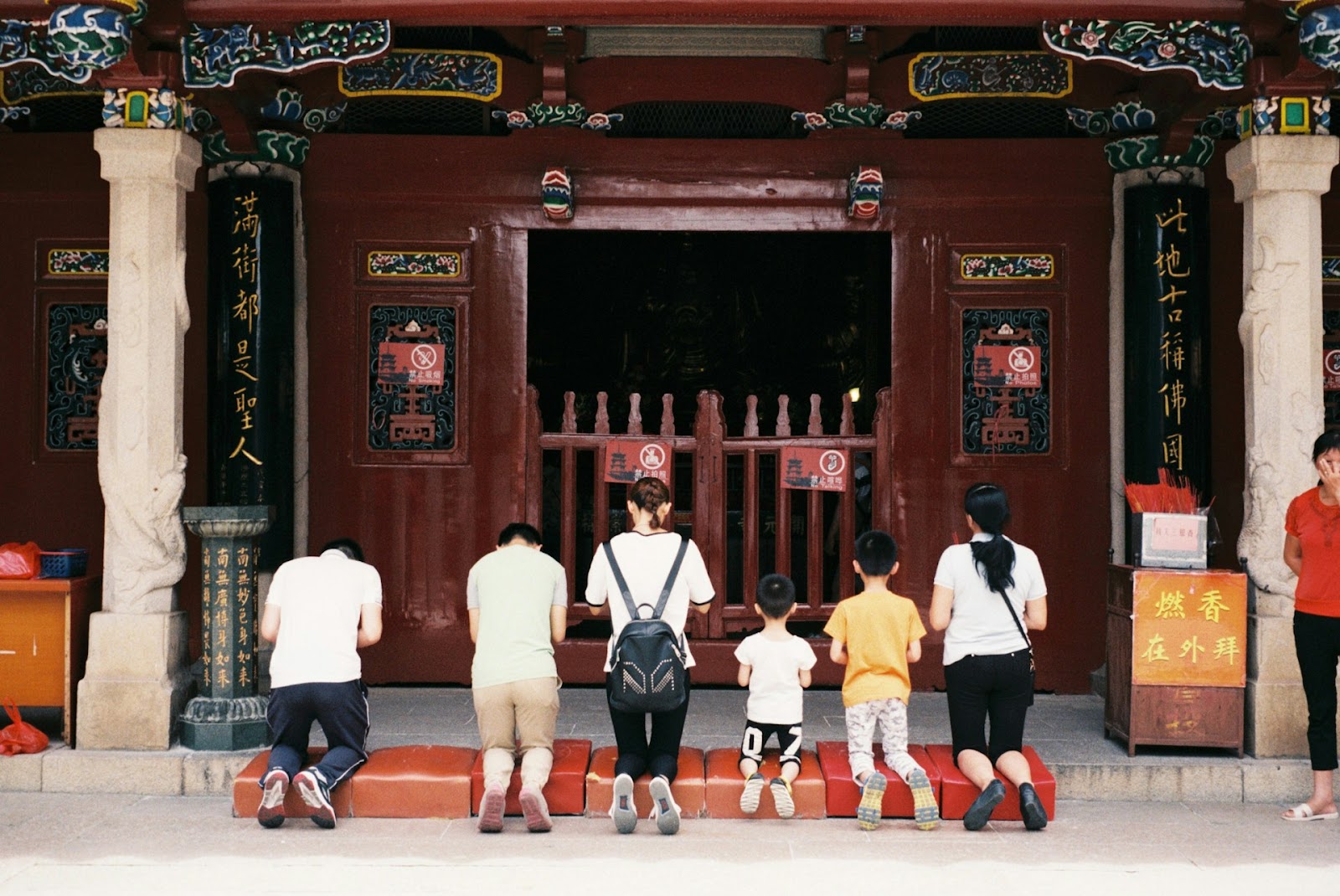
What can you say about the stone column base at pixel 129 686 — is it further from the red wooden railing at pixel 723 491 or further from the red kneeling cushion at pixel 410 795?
the red wooden railing at pixel 723 491

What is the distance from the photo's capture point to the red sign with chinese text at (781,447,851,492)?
302 inches

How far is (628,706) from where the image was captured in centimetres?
534

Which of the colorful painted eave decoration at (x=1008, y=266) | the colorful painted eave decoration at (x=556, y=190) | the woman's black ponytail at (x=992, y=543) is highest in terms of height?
the colorful painted eave decoration at (x=556, y=190)

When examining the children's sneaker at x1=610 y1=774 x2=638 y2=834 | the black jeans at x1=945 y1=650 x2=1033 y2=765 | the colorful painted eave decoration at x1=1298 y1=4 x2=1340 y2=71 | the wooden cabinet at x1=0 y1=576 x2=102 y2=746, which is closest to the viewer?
the children's sneaker at x1=610 y1=774 x2=638 y2=834

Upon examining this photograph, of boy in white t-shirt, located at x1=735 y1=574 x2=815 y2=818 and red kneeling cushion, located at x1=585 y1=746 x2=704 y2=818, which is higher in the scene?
boy in white t-shirt, located at x1=735 y1=574 x2=815 y2=818

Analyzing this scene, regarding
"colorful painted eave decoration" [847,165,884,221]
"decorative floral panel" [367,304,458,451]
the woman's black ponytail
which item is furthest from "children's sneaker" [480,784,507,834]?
"colorful painted eave decoration" [847,165,884,221]

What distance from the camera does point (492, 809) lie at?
523 cm

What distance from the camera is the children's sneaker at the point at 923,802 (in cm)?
532

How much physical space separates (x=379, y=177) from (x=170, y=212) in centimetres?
163

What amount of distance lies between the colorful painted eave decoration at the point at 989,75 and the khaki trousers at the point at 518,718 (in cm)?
417

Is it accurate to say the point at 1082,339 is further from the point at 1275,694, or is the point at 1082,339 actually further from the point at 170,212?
the point at 170,212

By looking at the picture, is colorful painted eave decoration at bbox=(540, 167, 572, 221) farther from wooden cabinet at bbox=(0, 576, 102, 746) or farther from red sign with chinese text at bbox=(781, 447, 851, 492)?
wooden cabinet at bbox=(0, 576, 102, 746)

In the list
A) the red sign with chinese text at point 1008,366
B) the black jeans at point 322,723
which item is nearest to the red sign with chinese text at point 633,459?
the red sign with chinese text at point 1008,366

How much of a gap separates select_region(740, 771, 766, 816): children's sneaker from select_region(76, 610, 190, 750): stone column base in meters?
2.77
